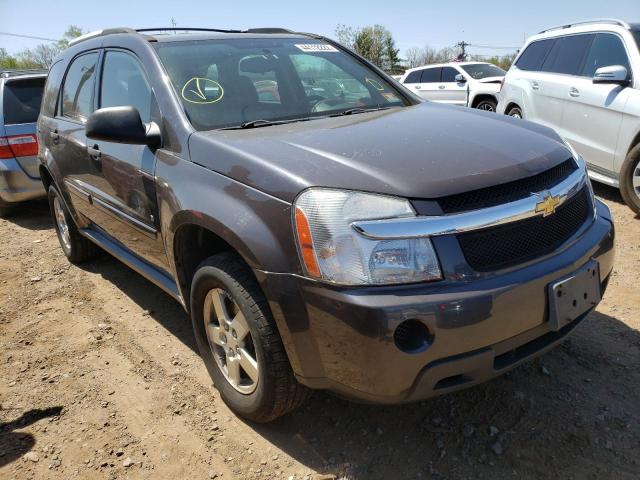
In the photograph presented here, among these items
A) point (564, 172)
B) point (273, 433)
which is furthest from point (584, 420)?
point (273, 433)

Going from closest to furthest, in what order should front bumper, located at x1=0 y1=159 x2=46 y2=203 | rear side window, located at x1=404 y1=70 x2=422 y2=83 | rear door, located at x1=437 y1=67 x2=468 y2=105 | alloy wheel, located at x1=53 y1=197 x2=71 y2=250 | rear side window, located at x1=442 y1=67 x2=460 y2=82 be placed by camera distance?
alloy wheel, located at x1=53 y1=197 x2=71 y2=250 → front bumper, located at x1=0 y1=159 x2=46 y2=203 → rear door, located at x1=437 y1=67 x2=468 y2=105 → rear side window, located at x1=442 y1=67 x2=460 y2=82 → rear side window, located at x1=404 y1=70 x2=422 y2=83

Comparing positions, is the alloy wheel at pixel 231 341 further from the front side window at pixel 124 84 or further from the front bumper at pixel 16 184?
the front bumper at pixel 16 184

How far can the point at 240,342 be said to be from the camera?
234cm

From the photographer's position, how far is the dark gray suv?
69.9 inches

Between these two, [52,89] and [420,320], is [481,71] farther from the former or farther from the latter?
[420,320]

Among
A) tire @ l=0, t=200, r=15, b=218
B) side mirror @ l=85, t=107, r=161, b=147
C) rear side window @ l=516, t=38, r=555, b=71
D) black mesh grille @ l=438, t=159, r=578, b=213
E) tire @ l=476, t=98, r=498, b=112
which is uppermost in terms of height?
side mirror @ l=85, t=107, r=161, b=147

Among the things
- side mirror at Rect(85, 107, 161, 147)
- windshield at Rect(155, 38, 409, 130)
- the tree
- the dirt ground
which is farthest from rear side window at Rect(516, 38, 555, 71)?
the tree

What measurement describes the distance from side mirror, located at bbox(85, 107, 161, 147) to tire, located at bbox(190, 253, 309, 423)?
0.75 metres

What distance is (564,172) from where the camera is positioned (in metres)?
2.27

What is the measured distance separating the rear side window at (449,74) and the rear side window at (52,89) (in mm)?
9218

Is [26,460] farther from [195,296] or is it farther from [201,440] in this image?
[195,296]

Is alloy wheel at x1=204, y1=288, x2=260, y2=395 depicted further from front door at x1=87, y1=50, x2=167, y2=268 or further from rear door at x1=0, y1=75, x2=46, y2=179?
rear door at x1=0, y1=75, x2=46, y2=179

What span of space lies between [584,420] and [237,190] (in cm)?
181

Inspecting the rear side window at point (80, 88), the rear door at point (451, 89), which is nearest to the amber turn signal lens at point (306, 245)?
the rear side window at point (80, 88)
